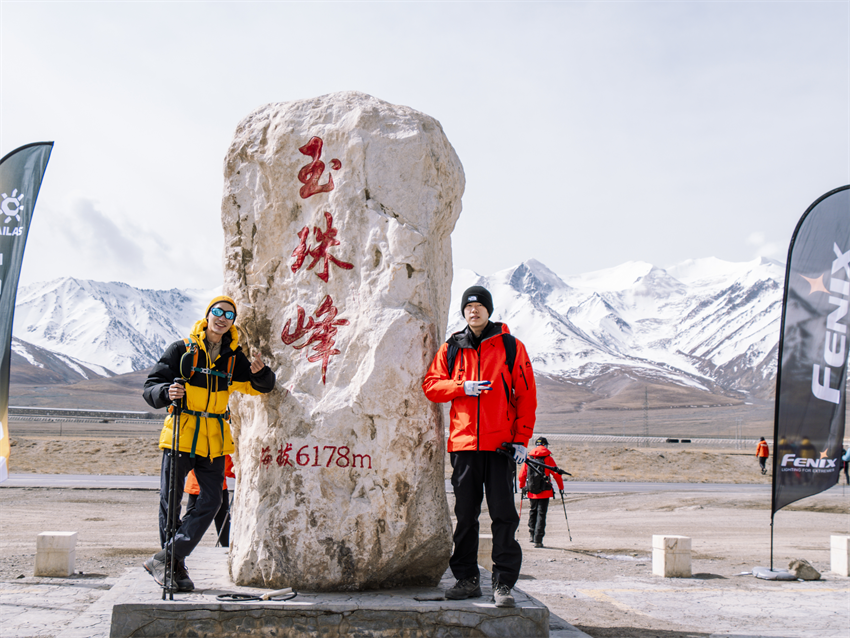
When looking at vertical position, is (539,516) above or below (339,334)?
below

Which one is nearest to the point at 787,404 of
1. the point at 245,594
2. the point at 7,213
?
the point at 245,594

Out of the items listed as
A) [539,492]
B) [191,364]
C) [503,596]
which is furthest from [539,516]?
[191,364]

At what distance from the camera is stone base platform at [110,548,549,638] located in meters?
4.63

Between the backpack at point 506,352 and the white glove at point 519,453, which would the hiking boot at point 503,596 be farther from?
the backpack at point 506,352

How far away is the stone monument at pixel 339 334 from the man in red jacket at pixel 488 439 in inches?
16.6

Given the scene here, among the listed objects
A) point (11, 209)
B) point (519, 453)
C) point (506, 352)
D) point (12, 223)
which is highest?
point (11, 209)

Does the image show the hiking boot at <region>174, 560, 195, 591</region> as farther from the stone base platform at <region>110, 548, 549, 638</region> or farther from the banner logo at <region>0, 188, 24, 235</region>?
the banner logo at <region>0, 188, 24, 235</region>

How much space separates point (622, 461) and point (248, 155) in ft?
98.6

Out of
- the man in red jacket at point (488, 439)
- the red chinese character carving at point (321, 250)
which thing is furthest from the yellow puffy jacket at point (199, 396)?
the man in red jacket at point (488, 439)

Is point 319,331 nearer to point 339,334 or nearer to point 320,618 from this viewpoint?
point 339,334

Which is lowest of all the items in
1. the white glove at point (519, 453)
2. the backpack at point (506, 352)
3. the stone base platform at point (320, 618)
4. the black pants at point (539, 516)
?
the black pants at point (539, 516)

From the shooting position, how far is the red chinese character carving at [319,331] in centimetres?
559

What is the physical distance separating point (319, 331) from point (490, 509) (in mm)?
1900

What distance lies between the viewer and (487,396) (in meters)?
4.96
